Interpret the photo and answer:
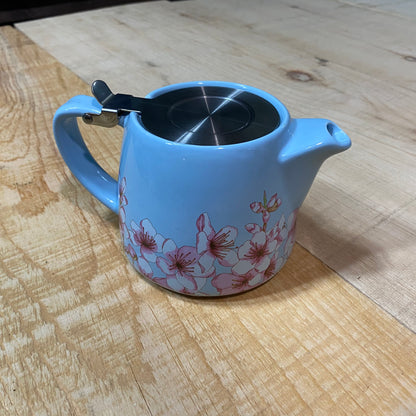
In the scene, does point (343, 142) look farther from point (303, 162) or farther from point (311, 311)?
point (311, 311)

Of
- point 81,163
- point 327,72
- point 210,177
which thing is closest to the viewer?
point 210,177

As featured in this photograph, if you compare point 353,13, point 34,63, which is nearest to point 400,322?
point 34,63

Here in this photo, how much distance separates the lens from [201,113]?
1.20 ft

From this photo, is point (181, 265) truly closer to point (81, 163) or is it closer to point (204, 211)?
point (204, 211)

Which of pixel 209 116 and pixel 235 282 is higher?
pixel 209 116

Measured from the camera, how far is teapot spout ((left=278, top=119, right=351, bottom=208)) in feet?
1.14

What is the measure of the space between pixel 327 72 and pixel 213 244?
0.63 metres

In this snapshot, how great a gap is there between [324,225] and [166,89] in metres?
0.24

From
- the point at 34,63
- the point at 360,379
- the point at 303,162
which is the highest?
the point at 303,162

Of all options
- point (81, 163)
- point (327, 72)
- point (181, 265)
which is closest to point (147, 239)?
point (181, 265)

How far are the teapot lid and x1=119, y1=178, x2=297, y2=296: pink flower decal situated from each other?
0.06m

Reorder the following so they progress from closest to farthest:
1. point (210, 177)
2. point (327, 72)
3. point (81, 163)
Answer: point (210, 177)
point (81, 163)
point (327, 72)

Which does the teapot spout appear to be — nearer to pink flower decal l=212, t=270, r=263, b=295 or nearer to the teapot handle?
pink flower decal l=212, t=270, r=263, b=295

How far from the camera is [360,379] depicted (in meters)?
0.35
